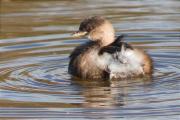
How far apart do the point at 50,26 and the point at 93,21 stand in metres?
3.51

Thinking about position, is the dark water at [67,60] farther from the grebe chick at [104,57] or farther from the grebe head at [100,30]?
A: the grebe head at [100,30]

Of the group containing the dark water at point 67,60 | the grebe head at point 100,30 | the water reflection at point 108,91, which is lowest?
the water reflection at point 108,91

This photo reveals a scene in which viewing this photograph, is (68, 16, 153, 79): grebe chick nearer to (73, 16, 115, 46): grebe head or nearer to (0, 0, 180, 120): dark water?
(73, 16, 115, 46): grebe head

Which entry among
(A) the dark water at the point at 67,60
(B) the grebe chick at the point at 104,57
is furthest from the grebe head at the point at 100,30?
(A) the dark water at the point at 67,60

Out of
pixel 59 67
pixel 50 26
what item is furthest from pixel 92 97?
pixel 50 26

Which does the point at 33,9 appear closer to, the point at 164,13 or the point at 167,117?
the point at 164,13

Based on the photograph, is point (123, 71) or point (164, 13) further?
point (164, 13)

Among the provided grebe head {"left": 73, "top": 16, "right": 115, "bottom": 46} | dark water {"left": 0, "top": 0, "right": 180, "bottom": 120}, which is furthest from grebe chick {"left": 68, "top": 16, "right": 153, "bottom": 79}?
dark water {"left": 0, "top": 0, "right": 180, "bottom": 120}

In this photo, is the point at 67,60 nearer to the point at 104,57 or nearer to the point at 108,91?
the point at 104,57

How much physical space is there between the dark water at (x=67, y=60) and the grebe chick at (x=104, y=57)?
0.41 feet

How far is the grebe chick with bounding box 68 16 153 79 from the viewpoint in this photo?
10047 millimetres

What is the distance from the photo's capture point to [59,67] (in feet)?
37.1

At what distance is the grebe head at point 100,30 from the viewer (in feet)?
35.2

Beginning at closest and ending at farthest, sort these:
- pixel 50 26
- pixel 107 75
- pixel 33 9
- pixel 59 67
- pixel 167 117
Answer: pixel 167 117 < pixel 107 75 < pixel 59 67 < pixel 50 26 < pixel 33 9
